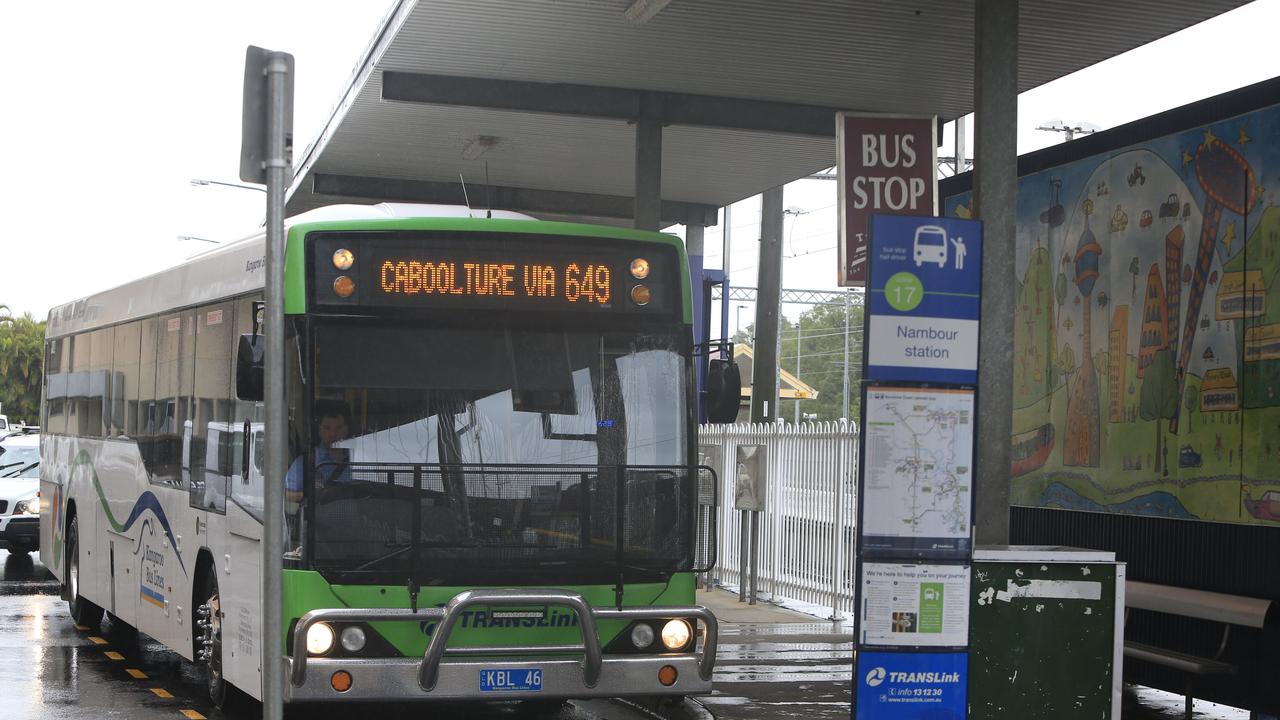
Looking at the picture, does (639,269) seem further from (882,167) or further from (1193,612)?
(882,167)

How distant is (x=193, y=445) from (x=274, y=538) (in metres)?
4.92

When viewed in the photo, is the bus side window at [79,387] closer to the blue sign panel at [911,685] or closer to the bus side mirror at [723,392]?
the bus side mirror at [723,392]

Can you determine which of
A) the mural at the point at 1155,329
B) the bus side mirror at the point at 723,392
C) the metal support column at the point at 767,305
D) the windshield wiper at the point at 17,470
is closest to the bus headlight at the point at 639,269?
the bus side mirror at the point at 723,392

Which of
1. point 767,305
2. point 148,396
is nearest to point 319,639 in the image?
point 148,396

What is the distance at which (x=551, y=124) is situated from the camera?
19.6 m

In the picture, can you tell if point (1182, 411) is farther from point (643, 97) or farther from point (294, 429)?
point (643, 97)

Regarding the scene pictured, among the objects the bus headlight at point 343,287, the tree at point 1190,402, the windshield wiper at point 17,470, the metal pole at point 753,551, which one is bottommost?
the metal pole at point 753,551

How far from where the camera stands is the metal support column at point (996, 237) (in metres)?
11.1

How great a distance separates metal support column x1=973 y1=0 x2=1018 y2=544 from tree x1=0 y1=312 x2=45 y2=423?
93981 mm

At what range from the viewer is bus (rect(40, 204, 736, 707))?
27.9 feet

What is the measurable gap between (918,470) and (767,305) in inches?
600

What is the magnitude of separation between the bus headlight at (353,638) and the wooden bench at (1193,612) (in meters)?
5.02

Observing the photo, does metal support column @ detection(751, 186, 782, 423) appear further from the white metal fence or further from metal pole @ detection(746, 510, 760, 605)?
metal pole @ detection(746, 510, 760, 605)

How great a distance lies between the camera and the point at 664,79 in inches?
669
